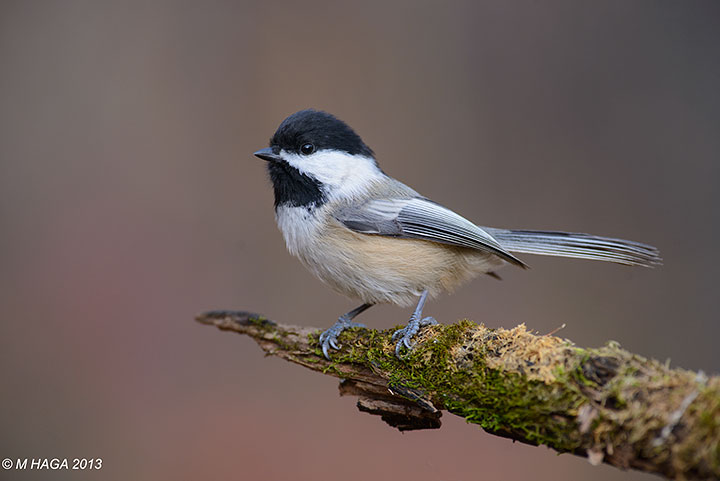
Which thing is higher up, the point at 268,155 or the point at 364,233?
the point at 268,155

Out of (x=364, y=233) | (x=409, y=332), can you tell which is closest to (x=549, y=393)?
(x=409, y=332)

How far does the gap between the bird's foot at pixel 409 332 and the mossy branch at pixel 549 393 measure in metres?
0.04

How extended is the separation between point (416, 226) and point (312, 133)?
2.00 ft

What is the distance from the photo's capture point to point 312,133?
233 cm

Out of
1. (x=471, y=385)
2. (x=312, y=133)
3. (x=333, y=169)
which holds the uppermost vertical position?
(x=312, y=133)

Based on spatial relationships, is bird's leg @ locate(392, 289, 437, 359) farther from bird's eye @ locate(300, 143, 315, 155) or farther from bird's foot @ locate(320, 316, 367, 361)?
bird's eye @ locate(300, 143, 315, 155)

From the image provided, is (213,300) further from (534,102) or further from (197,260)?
(534,102)

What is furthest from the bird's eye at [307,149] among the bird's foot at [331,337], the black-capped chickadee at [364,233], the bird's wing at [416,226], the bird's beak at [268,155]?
the bird's foot at [331,337]

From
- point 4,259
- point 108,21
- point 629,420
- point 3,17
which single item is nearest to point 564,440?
point 629,420

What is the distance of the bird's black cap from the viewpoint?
2.33 metres

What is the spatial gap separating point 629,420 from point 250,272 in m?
2.89

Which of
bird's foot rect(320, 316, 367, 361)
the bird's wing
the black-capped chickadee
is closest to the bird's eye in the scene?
the black-capped chickadee

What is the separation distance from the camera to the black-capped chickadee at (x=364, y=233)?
2.24 meters

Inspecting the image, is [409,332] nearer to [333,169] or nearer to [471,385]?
[471,385]
